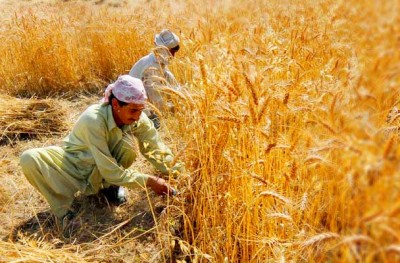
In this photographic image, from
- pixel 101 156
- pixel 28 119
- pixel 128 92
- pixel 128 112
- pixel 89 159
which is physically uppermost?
pixel 128 92

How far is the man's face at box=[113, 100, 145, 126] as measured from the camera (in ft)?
7.38

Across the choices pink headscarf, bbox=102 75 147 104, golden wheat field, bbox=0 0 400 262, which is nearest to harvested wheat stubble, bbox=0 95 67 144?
golden wheat field, bbox=0 0 400 262

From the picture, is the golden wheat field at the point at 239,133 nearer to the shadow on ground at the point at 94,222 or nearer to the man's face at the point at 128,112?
the shadow on ground at the point at 94,222

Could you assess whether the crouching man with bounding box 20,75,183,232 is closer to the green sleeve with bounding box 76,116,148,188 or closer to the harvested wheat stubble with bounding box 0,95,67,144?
the green sleeve with bounding box 76,116,148,188

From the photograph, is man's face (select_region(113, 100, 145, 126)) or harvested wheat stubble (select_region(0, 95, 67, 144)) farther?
harvested wheat stubble (select_region(0, 95, 67, 144))

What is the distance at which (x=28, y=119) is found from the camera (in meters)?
3.77

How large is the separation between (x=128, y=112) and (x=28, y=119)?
195 centimetres

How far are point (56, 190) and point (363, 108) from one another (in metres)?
2.08

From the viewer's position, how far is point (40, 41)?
15.6 feet

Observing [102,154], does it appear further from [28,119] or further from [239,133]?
[28,119]

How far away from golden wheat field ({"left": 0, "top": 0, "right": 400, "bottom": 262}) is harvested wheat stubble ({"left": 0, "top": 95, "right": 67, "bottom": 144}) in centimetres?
1

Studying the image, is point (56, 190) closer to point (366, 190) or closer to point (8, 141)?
point (8, 141)

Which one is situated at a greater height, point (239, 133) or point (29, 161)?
point (239, 133)

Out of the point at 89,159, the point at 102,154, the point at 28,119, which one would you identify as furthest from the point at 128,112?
the point at 28,119
